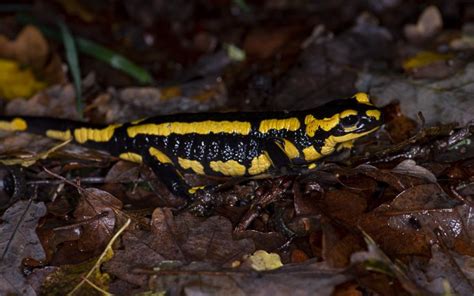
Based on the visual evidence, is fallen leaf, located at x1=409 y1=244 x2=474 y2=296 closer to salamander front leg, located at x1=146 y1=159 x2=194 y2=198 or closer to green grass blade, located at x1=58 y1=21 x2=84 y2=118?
salamander front leg, located at x1=146 y1=159 x2=194 y2=198

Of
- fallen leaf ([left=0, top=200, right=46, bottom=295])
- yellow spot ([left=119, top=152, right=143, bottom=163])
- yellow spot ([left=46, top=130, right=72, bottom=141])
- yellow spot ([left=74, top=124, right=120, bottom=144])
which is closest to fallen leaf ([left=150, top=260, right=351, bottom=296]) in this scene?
fallen leaf ([left=0, top=200, right=46, bottom=295])

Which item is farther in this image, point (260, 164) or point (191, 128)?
point (191, 128)

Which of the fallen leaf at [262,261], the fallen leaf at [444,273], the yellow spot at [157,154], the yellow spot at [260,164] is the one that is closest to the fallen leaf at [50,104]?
the yellow spot at [157,154]

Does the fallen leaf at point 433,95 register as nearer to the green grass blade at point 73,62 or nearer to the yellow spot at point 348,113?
the yellow spot at point 348,113

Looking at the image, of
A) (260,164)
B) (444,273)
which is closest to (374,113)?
(260,164)

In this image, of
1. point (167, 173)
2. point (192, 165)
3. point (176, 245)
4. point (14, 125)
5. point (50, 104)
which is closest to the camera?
point (176, 245)

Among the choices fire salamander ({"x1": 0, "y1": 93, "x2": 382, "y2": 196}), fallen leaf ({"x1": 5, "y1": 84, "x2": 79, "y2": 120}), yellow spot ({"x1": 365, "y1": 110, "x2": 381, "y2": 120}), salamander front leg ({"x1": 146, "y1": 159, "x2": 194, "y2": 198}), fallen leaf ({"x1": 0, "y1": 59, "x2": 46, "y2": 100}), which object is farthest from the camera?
fallen leaf ({"x1": 0, "y1": 59, "x2": 46, "y2": 100})

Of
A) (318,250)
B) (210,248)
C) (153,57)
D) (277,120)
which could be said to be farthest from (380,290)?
(153,57)

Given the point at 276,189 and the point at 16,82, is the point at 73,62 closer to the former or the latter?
the point at 16,82
